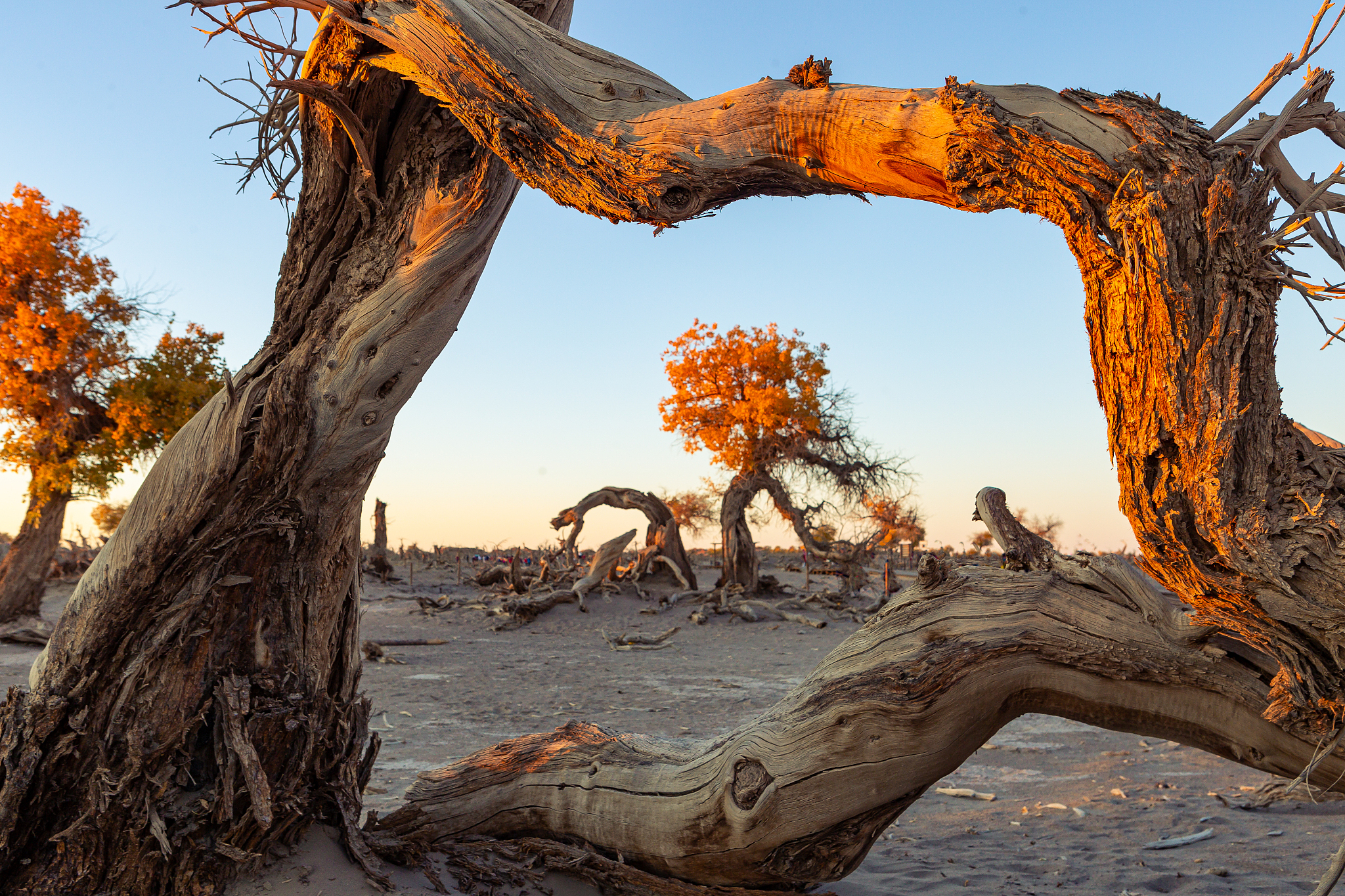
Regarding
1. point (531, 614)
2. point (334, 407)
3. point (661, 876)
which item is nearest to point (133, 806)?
point (334, 407)

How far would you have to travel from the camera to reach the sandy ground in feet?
14.0

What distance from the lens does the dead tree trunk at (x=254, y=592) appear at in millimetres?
3350

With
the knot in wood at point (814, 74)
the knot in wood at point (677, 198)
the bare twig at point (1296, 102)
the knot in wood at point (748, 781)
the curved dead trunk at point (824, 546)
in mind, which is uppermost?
the knot in wood at point (814, 74)

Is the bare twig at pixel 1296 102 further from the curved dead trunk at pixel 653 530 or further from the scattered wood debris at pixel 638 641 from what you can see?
the curved dead trunk at pixel 653 530

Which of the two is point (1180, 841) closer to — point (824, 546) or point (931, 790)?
point (931, 790)

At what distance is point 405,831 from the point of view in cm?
412

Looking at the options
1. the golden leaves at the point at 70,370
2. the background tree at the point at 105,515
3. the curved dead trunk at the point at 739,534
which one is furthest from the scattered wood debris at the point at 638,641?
the background tree at the point at 105,515

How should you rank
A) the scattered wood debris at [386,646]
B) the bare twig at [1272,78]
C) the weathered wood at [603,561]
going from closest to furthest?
the bare twig at [1272,78], the scattered wood debris at [386,646], the weathered wood at [603,561]

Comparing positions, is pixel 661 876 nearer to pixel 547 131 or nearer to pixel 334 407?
pixel 334 407

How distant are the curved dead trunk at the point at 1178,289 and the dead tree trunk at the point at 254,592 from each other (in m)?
1.98

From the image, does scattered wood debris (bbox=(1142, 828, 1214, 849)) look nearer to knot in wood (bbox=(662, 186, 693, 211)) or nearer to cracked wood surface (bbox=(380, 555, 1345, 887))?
cracked wood surface (bbox=(380, 555, 1345, 887))

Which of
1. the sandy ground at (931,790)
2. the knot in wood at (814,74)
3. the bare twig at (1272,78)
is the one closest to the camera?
the bare twig at (1272,78)

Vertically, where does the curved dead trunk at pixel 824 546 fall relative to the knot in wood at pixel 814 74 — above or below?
below

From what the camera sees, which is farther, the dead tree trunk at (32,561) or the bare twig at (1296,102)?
the dead tree trunk at (32,561)
